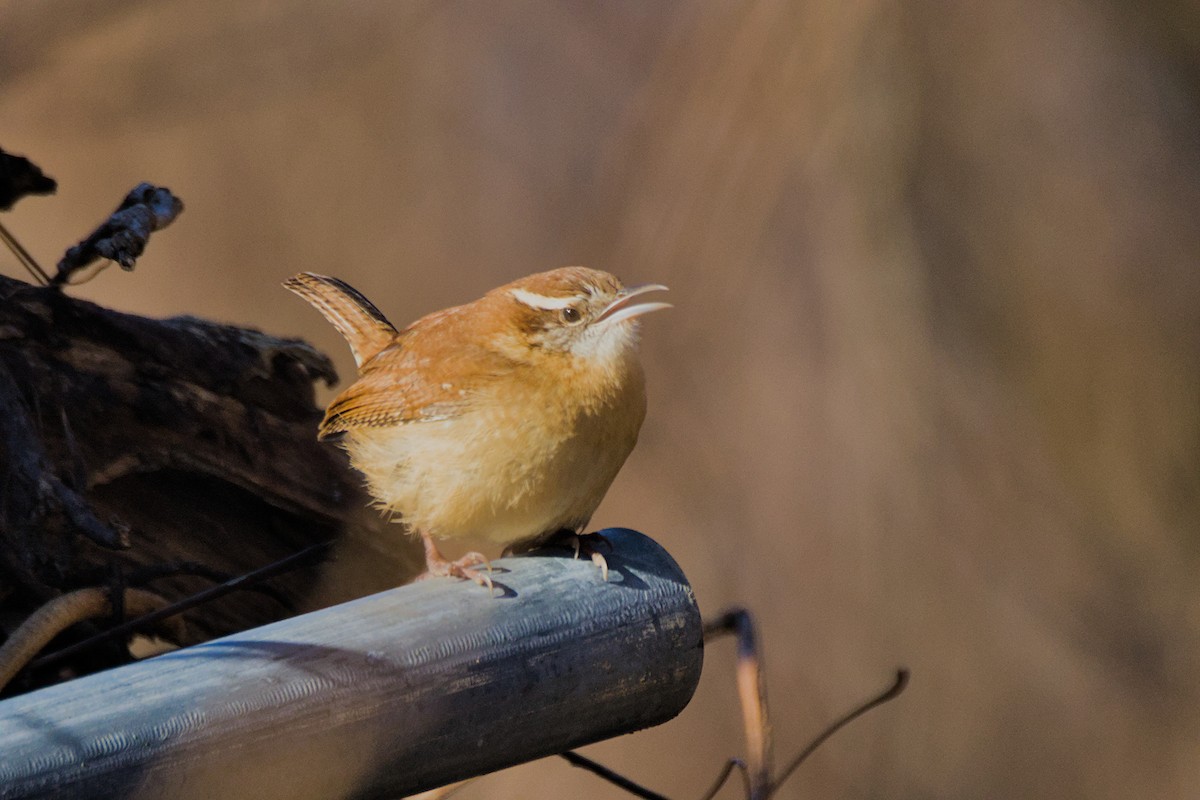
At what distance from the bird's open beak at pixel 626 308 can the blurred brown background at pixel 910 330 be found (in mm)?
169

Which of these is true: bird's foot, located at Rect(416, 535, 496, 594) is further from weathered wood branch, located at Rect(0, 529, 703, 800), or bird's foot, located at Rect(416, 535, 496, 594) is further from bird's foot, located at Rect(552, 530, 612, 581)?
bird's foot, located at Rect(552, 530, 612, 581)

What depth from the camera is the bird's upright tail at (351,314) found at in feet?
11.1

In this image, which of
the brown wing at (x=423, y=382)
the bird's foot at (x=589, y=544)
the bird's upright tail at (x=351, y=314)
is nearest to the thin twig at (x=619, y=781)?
the bird's foot at (x=589, y=544)

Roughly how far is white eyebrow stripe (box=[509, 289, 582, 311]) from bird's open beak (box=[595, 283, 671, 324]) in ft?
0.21

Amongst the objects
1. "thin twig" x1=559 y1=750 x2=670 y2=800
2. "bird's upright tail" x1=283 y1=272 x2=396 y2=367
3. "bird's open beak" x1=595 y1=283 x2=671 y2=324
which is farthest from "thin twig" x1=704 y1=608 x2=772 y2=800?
"bird's upright tail" x1=283 y1=272 x2=396 y2=367

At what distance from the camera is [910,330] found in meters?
3.37

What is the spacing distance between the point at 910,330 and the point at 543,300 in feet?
3.68

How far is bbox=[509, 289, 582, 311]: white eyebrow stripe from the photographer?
2.68 meters

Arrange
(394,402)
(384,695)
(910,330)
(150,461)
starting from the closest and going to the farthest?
(384,695) → (150,461) → (394,402) → (910,330)

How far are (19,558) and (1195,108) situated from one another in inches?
113

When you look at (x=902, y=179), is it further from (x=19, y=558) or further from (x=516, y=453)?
(x=19, y=558)

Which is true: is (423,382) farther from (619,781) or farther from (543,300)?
(619,781)

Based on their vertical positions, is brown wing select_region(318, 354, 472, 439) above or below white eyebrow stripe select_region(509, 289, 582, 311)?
below

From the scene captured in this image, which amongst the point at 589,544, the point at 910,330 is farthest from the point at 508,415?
the point at 910,330
